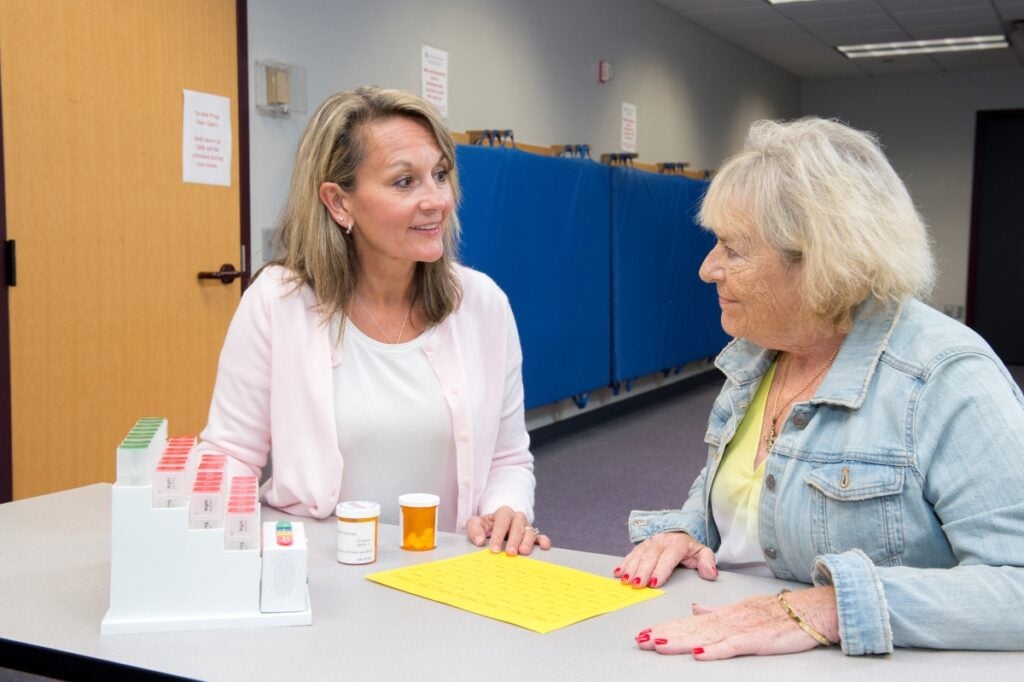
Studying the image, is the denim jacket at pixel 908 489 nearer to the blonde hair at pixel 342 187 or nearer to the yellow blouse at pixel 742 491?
the yellow blouse at pixel 742 491

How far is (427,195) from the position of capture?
194 centimetres

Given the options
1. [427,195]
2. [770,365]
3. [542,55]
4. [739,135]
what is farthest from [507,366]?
[739,135]

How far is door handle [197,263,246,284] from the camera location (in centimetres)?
372

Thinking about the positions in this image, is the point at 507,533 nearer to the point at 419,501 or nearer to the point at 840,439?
the point at 419,501

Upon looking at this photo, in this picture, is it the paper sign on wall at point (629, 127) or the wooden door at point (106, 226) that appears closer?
the wooden door at point (106, 226)

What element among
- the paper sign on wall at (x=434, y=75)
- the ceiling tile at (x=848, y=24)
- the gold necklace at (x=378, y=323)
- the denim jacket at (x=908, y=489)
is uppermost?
the ceiling tile at (x=848, y=24)

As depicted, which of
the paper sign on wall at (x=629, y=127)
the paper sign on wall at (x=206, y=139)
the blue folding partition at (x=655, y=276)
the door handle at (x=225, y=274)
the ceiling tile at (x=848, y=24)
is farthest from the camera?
the ceiling tile at (x=848, y=24)

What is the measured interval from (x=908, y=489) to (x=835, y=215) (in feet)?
1.27

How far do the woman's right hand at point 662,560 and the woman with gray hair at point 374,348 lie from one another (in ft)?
1.08

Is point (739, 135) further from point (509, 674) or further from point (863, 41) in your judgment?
point (509, 674)

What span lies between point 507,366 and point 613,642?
86 cm

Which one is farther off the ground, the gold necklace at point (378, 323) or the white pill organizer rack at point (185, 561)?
the gold necklace at point (378, 323)

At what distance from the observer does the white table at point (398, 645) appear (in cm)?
111

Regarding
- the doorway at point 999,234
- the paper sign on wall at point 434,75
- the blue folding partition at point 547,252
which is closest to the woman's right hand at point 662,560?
the blue folding partition at point 547,252
